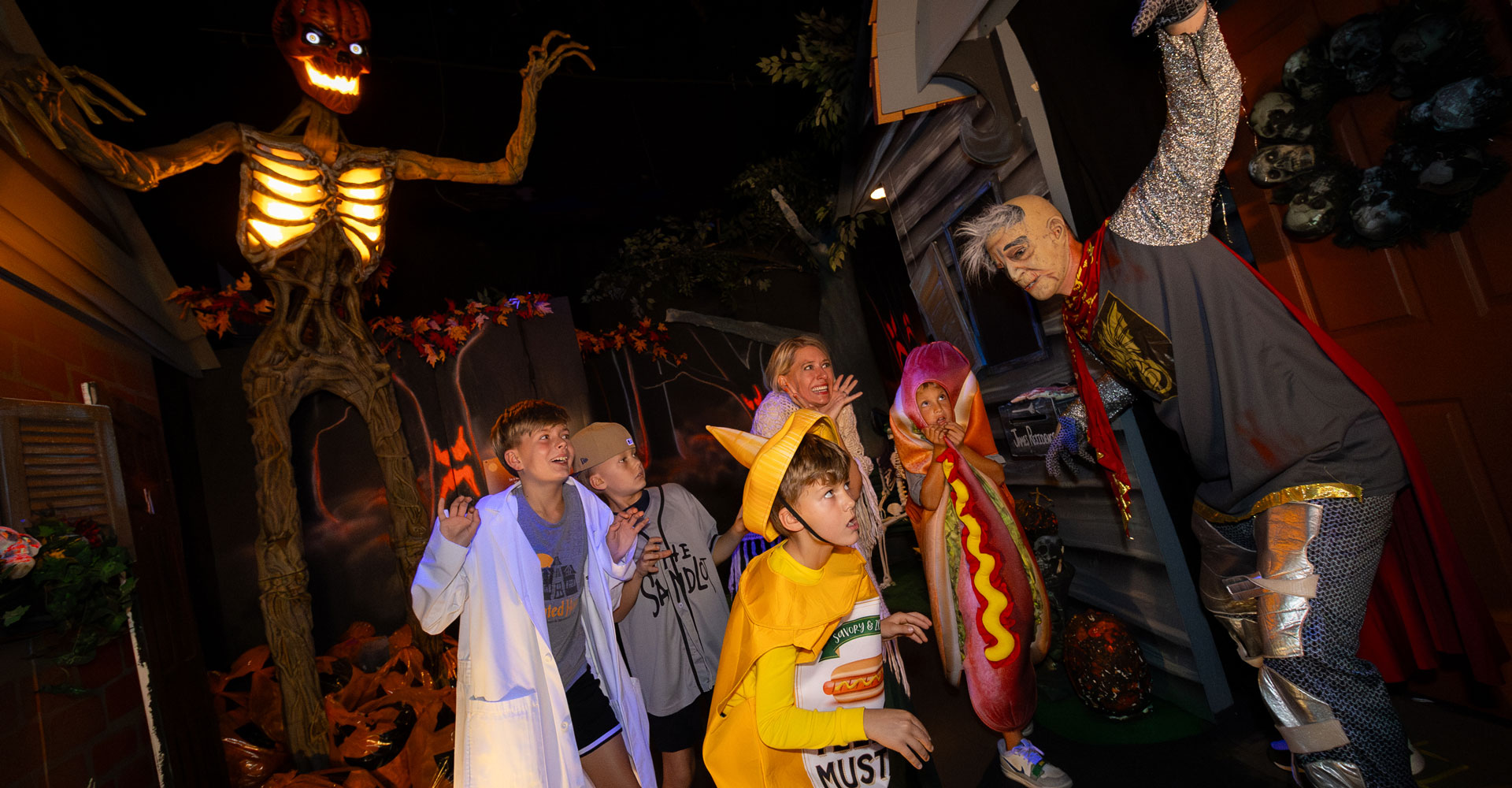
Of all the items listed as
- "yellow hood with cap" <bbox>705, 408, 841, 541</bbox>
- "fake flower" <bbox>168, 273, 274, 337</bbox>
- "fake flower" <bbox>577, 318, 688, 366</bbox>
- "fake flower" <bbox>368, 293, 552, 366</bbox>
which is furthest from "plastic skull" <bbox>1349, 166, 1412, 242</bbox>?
"fake flower" <bbox>168, 273, 274, 337</bbox>

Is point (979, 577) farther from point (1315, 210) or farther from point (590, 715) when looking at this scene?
point (1315, 210)

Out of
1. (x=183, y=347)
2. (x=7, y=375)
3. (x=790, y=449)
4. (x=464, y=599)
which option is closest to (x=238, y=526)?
(x=183, y=347)

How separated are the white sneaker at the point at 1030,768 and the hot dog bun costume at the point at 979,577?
0.09m

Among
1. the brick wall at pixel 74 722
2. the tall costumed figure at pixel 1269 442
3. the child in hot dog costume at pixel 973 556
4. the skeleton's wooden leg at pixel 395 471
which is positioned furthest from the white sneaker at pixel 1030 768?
the brick wall at pixel 74 722

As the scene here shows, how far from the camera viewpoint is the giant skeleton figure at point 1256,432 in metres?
1.77

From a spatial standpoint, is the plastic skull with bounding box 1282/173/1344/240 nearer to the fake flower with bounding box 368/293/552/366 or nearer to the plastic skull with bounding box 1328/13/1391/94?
the plastic skull with bounding box 1328/13/1391/94

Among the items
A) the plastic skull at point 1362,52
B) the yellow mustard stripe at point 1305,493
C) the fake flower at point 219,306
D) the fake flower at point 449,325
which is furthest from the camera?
the fake flower at point 449,325

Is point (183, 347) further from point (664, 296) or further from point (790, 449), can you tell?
point (790, 449)

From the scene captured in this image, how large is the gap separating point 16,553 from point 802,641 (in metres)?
2.64

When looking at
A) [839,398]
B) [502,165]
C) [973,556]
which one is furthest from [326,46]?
[973,556]

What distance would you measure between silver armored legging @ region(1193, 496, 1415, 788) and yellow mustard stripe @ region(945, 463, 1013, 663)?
37.5 inches

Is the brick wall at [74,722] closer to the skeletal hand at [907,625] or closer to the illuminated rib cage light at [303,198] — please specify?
the illuminated rib cage light at [303,198]

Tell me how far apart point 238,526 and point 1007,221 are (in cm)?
593

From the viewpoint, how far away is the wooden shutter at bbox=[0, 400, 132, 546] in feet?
8.64
